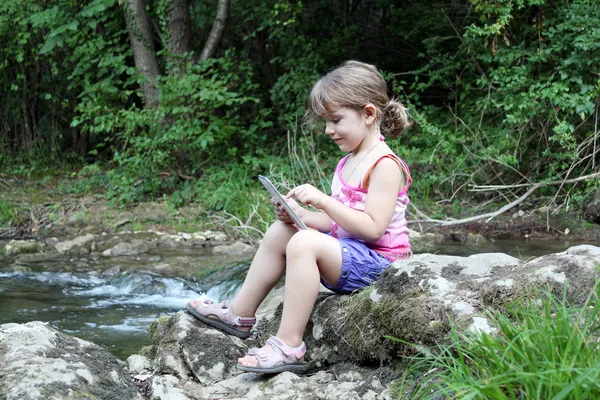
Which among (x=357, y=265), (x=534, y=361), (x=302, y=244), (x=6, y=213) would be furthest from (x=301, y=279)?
(x=6, y=213)

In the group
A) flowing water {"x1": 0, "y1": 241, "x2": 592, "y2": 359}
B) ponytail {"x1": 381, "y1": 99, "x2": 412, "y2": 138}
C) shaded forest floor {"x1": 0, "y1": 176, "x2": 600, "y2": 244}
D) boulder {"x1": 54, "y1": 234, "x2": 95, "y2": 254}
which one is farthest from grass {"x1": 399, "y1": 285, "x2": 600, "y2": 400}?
boulder {"x1": 54, "y1": 234, "x2": 95, "y2": 254}

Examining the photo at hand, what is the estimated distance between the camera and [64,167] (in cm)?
1128

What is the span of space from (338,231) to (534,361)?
4.47ft

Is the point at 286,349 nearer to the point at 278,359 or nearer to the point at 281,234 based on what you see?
the point at 278,359

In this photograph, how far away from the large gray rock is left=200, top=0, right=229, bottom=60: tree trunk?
6.83m

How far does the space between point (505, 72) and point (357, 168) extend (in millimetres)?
4948

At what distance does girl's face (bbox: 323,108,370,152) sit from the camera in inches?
122

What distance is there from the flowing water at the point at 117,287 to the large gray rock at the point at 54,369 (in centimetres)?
163

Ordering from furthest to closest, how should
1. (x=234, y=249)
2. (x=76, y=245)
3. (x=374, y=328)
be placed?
(x=76, y=245) < (x=234, y=249) < (x=374, y=328)

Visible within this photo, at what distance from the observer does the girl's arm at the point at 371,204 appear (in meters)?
2.93

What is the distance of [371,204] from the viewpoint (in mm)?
2971

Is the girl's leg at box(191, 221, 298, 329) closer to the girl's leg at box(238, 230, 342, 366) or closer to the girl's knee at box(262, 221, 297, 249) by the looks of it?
the girl's knee at box(262, 221, 297, 249)

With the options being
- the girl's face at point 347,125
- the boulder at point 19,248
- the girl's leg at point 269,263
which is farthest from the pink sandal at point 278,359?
the boulder at point 19,248

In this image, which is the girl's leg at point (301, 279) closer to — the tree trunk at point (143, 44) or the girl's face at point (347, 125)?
the girl's face at point (347, 125)
